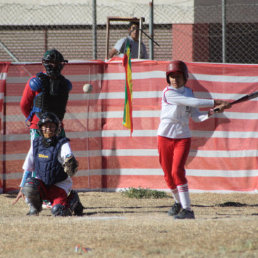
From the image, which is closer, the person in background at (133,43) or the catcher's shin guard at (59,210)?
the catcher's shin guard at (59,210)

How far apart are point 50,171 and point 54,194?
0.30 meters

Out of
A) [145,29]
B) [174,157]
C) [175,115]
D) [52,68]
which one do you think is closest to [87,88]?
[52,68]

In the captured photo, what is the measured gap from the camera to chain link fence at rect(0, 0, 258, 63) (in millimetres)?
13828

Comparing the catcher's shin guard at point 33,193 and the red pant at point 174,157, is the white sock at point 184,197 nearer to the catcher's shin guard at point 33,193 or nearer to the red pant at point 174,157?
the red pant at point 174,157

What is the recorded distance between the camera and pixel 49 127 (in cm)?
712

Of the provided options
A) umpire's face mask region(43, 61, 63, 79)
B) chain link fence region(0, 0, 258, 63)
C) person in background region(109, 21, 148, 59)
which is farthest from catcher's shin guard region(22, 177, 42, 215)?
chain link fence region(0, 0, 258, 63)

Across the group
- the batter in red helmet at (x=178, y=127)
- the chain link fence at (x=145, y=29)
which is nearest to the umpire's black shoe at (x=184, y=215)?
the batter in red helmet at (x=178, y=127)

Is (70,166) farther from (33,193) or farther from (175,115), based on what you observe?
(175,115)

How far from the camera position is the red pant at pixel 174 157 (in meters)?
6.84

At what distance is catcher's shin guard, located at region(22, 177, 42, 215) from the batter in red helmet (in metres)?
1.47

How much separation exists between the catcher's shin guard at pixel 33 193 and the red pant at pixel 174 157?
1.47 metres

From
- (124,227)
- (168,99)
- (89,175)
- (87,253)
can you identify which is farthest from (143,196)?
(87,253)

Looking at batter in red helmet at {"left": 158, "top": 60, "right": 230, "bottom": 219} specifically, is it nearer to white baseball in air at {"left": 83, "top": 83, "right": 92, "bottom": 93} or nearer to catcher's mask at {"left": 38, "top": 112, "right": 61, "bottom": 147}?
catcher's mask at {"left": 38, "top": 112, "right": 61, "bottom": 147}

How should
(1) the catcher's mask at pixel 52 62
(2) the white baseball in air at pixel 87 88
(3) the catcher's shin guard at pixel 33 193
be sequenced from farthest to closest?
(2) the white baseball in air at pixel 87 88 → (1) the catcher's mask at pixel 52 62 → (3) the catcher's shin guard at pixel 33 193
